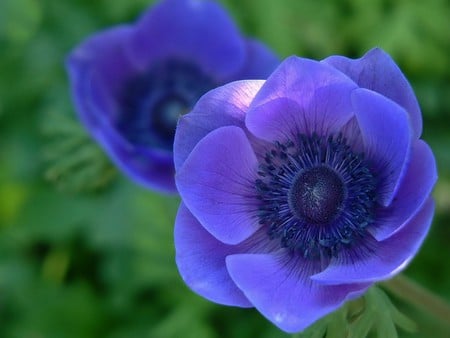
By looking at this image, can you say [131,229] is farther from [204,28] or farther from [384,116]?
[384,116]

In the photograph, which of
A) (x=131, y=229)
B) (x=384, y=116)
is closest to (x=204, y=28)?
(x=131, y=229)

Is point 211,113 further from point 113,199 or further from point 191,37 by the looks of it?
point 113,199

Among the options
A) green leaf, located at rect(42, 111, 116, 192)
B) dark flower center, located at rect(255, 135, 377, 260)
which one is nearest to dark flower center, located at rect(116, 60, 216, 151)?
green leaf, located at rect(42, 111, 116, 192)

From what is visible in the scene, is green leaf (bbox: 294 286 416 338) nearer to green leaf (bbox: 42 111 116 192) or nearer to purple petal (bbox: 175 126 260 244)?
purple petal (bbox: 175 126 260 244)

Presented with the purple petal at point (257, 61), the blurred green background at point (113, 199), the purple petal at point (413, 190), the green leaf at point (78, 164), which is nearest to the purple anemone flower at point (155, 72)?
the purple petal at point (257, 61)

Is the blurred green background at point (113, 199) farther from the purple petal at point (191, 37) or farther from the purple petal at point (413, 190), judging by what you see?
the purple petal at point (413, 190)
